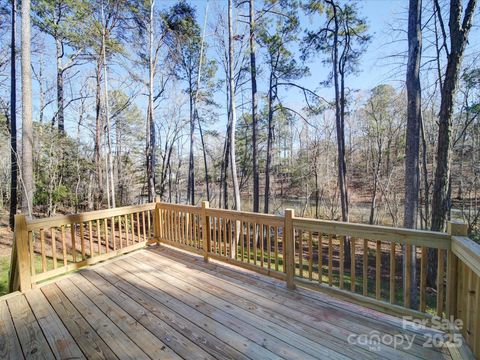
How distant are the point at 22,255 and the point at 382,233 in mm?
3908

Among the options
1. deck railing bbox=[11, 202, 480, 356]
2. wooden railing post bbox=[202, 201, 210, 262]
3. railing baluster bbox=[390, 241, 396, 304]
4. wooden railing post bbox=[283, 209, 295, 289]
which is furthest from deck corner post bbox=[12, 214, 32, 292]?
railing baluster bbox=[390, 241, 396, 304]

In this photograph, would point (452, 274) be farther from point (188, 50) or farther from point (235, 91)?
point (188, 50)

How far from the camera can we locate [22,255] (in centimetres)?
264

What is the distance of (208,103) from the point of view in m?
13.6

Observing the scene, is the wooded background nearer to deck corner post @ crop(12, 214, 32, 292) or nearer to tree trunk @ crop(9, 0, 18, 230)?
tree trunk @ crop(9, 0, 18, 230)

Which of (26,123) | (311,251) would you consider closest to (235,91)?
(26,123)

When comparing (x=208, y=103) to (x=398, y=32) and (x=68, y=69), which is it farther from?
(x=398, y=32)

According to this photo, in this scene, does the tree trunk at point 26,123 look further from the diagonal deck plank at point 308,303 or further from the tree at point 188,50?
the tree at point 188,50

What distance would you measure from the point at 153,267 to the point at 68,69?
11562 mm

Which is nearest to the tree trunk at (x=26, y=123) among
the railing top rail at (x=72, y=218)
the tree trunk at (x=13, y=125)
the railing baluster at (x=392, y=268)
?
the tree trunk at (x=13, y=125)

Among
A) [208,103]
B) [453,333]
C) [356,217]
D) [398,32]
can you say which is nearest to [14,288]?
[453,333]

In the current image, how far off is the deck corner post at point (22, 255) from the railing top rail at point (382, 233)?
10.3 ft

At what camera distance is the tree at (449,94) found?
474 cm

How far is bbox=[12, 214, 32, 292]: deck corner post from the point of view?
2604mm
